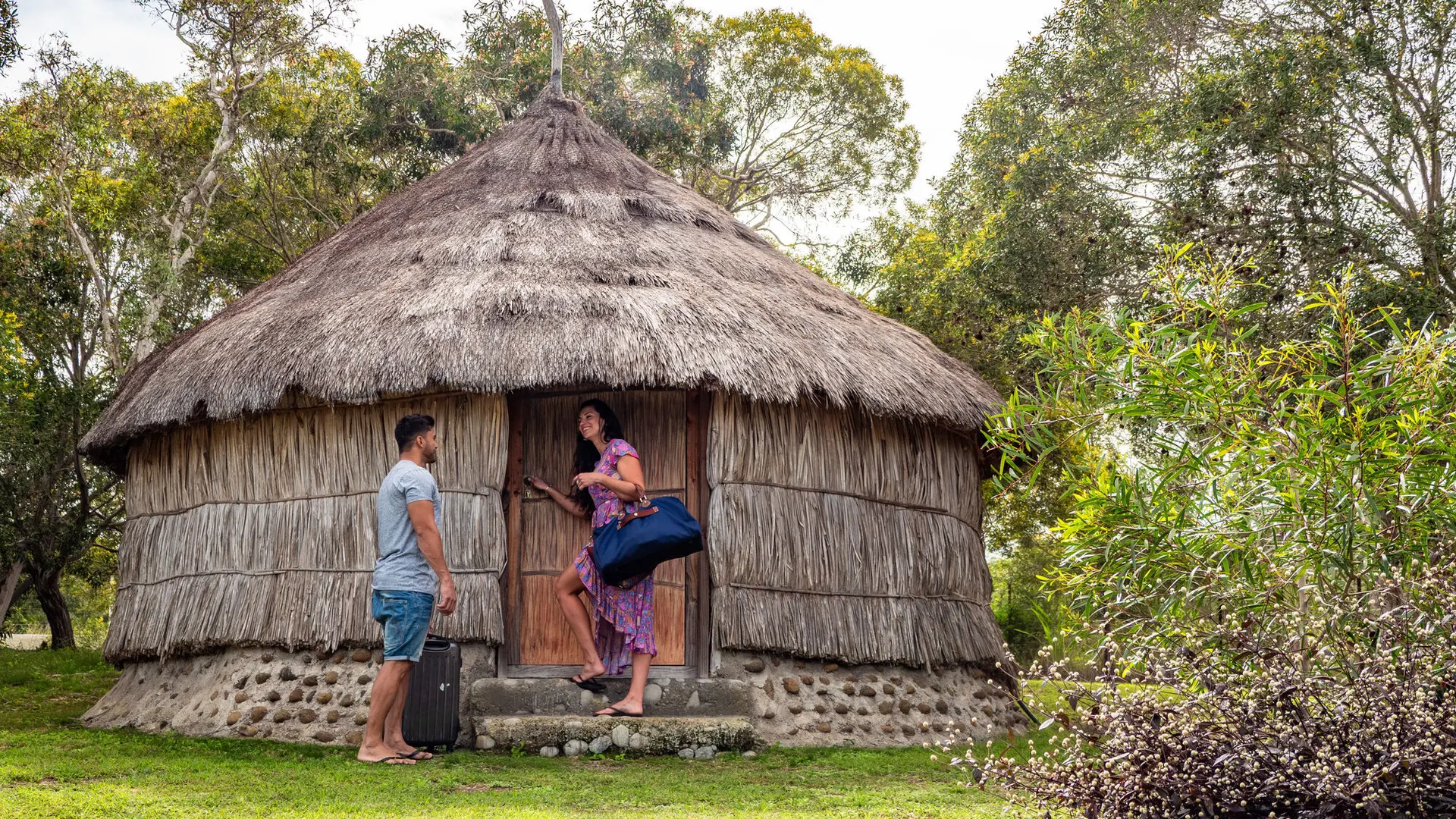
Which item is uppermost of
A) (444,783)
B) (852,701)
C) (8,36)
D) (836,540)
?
(8,36)

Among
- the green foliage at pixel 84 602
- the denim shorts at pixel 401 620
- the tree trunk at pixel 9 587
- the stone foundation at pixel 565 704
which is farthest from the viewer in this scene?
the green foliage at pixel 84 602

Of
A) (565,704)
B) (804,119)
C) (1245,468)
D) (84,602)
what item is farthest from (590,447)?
(84,602)

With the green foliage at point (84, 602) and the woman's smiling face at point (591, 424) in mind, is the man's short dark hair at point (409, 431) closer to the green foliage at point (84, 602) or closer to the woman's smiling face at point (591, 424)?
the woman's smiling face at point (591, 424)

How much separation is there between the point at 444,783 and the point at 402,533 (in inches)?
44.1

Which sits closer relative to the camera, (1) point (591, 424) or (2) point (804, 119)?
(1) point (591, 424)

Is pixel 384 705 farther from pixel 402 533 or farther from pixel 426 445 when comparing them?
pixel 426 445

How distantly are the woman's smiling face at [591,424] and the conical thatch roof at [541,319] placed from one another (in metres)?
0.24

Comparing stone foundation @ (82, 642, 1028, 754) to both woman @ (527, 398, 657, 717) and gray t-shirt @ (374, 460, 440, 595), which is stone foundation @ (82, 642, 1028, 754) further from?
gray t-shirt @ (374, 460, 440, 595)

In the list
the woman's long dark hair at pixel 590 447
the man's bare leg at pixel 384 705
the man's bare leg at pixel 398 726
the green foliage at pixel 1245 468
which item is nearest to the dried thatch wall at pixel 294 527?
the woman's long dark hair at pixel 590 447

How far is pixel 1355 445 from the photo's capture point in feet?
12.6

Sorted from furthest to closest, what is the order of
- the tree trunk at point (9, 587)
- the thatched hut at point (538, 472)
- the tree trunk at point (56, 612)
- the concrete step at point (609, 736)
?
the tree trunk at point (56, 612) < the tree trunk at point (9, 587) < the thatched hut at point (538, 472) < the concrete step at point (609, 736)

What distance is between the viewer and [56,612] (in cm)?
1315

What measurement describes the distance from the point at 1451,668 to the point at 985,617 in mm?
5203

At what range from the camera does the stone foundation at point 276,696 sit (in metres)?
6.61
